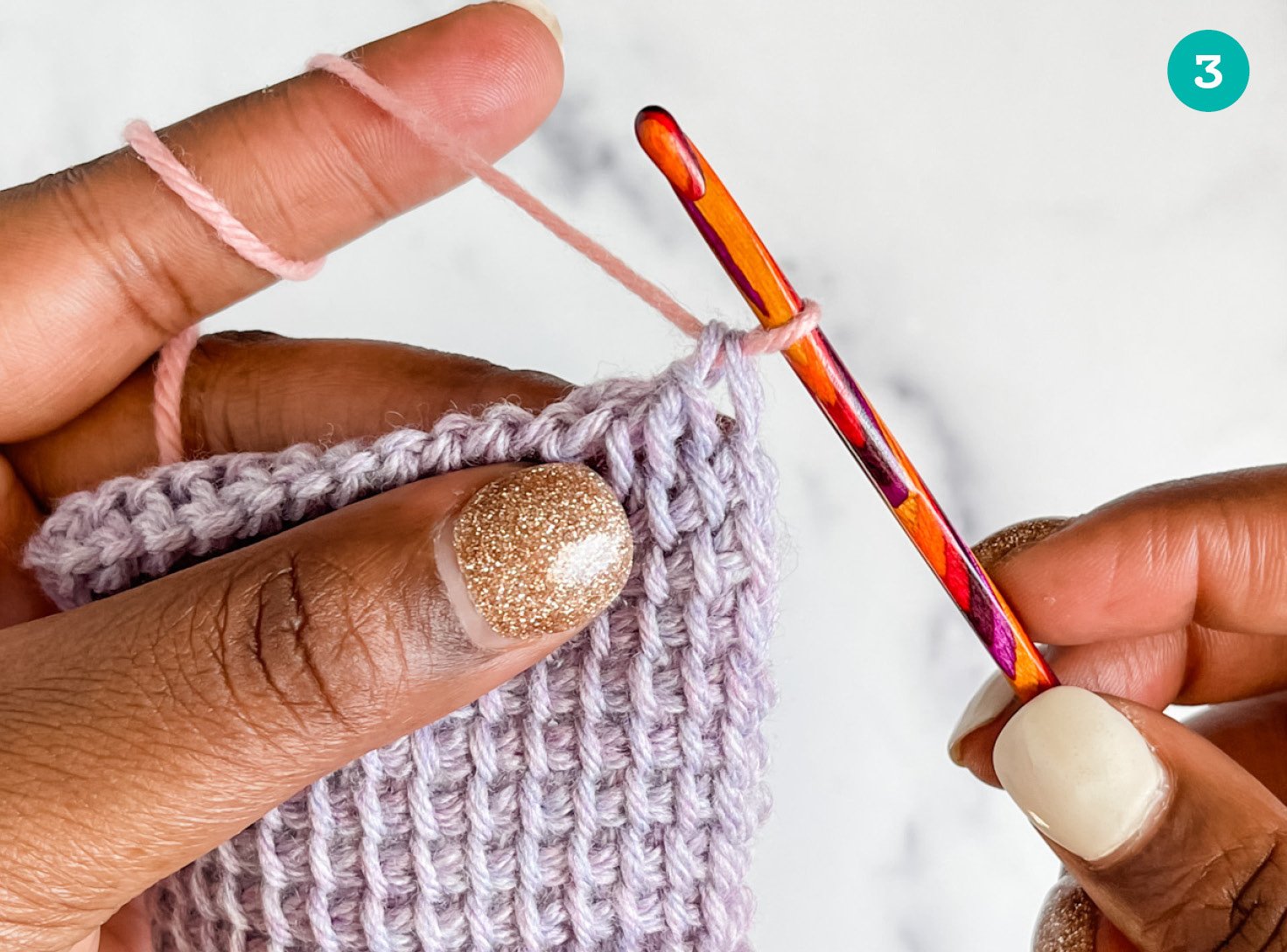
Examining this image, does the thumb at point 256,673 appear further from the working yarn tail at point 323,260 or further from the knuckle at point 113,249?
the knuckle at point 113,249

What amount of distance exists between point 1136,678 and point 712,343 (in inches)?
23.3

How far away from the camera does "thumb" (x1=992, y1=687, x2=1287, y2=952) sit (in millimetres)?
709

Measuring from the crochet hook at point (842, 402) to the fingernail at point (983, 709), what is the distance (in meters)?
0.07

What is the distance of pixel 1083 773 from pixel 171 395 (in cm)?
77

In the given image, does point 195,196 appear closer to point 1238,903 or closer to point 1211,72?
point 1238,903

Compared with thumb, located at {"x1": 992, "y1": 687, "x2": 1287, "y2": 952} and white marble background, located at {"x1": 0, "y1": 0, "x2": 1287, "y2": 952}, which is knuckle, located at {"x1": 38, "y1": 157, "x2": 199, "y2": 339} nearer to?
white marble background, located at {"x1": 0, "y1": 0, "x2": 1287, "y2": 952}

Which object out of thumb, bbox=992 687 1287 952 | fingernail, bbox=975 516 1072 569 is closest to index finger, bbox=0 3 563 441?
fingernail, bbox=975 516 1072 569

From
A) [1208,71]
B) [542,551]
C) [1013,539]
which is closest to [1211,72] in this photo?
[1208,71]

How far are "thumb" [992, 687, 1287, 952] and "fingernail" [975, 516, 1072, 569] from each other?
0.17 metres

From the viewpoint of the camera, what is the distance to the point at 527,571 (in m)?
0.66

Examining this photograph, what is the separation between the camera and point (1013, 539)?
0.93 meters

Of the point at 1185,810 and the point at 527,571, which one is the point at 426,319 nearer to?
the point at 527,571

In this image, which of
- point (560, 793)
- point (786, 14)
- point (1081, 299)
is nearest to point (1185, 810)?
point (560, 793)

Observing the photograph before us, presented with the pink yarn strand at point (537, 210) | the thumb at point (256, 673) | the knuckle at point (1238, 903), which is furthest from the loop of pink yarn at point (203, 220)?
the knuckle at point (1238, 903)
